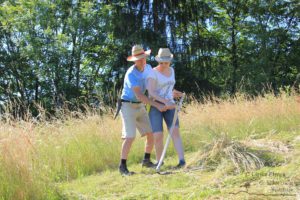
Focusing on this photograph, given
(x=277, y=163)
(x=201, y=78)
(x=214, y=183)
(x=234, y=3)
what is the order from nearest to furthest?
(x=214, y=183) → (x=277, y=163) → (x=201, y=78) → (x=234, y=3)

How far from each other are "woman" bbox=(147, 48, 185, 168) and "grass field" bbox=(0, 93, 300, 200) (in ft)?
1.09

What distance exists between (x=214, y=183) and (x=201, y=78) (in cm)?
1726

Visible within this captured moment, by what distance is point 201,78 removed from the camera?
71.1 feet

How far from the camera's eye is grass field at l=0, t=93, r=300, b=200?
4.45 m

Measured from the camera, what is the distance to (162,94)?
607 cm

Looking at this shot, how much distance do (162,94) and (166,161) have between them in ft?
4.69

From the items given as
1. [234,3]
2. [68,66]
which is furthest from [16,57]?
[234,3]

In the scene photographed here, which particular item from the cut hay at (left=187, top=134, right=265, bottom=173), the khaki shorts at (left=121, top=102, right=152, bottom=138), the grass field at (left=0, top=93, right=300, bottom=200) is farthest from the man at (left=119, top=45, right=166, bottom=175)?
the cut hay at (left=187, top=134, right=265, bottom=173)

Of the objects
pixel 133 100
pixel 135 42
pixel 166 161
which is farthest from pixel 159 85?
pixel 135 42

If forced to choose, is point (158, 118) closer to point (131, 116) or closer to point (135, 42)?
point (131, 116)

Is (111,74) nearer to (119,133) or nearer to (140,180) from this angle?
(119,133)

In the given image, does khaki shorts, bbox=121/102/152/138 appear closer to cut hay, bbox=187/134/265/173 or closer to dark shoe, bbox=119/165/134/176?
dark shoe, bbox=119/165/134/176

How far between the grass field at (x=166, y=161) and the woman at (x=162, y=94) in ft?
1.09

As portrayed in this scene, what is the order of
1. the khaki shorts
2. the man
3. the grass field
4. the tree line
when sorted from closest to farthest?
the grass field < the man < the khaki shorts < the tree line
